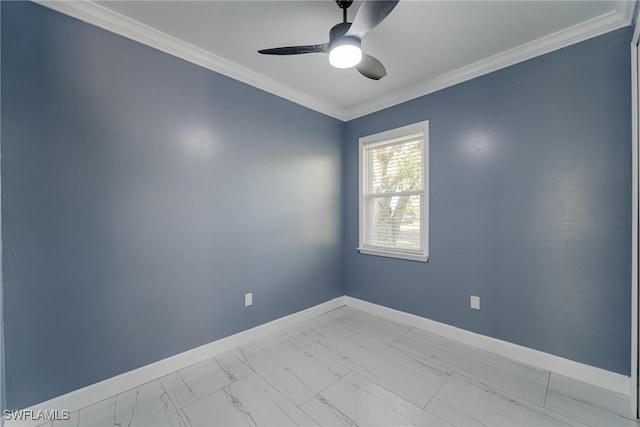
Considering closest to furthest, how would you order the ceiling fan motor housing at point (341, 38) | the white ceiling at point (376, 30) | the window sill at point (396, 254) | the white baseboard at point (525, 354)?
the ceiling fan motor housing at point (341, 38) < the white ceiling at point (376, 30) < the white baseboard at point (525, 354) < the window sill at point (396, 254)

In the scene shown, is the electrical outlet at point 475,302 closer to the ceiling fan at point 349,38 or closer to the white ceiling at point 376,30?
the white ceiling at point 376,30

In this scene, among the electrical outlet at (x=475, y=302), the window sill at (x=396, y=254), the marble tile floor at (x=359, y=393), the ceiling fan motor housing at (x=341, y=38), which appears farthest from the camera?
the window sill at (x=396, y=254)

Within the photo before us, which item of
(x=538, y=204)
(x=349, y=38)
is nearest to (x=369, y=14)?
(x=349, y=38)

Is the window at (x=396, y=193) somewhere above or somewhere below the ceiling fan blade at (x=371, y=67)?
below

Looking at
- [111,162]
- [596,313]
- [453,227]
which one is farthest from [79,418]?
[596,313]

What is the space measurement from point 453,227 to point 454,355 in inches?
45.3

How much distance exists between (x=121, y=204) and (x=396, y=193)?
8.54 ft

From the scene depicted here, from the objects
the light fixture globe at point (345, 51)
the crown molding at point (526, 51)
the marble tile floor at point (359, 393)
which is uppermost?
the crown molding at point (526, 51)

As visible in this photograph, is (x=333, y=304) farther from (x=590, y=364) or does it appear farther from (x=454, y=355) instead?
(x=590, y=364)

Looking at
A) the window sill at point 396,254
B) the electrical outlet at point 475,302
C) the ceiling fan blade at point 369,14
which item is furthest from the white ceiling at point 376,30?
A: the electrical outlet at point 475,302

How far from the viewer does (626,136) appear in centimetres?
175

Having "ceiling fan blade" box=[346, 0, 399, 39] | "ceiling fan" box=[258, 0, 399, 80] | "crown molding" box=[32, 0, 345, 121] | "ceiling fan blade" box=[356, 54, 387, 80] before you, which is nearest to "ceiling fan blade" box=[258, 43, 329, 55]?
"ceiling fan" box=[258, 0, 399, 80]

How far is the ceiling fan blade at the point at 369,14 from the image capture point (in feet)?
3.86

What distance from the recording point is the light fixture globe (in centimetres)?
146
